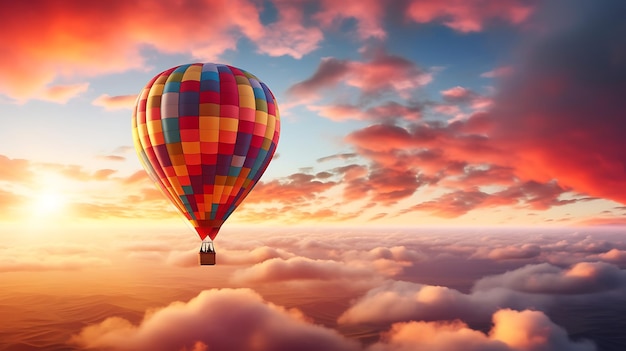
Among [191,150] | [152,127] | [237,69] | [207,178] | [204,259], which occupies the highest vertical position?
[237,69]

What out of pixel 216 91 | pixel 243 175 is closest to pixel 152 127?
pixel 216 91

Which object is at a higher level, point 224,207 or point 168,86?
point 168,86

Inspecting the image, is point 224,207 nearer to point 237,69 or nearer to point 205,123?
point 205,123

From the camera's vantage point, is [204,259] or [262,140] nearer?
[204,259]

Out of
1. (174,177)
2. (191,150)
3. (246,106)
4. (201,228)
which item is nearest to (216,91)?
(246,106)
